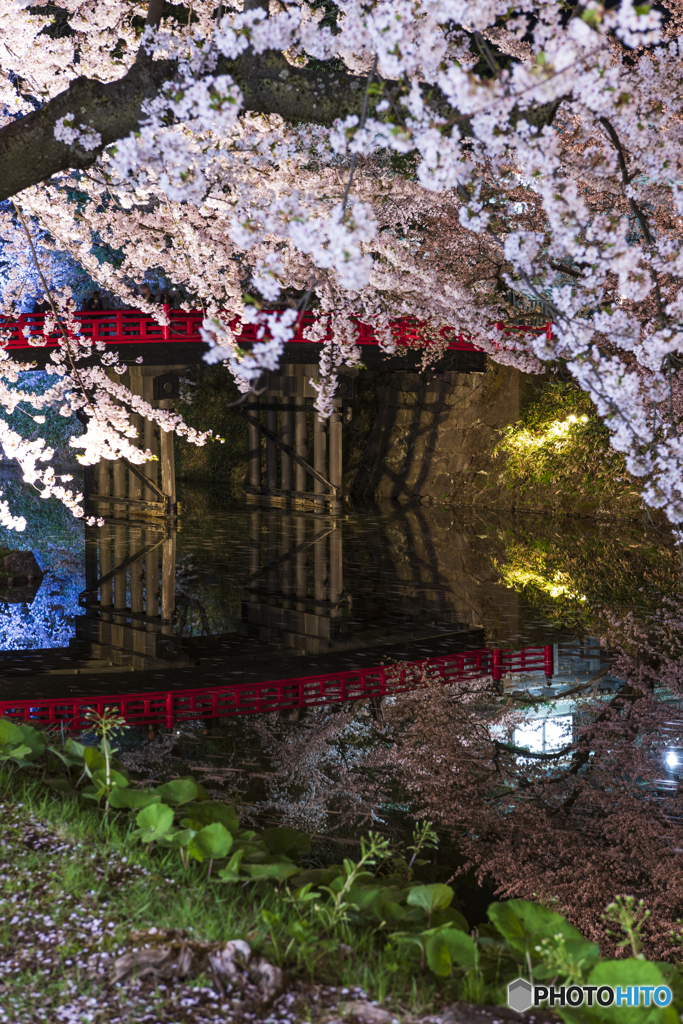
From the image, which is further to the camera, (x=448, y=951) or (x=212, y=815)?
(x=212, y=815)

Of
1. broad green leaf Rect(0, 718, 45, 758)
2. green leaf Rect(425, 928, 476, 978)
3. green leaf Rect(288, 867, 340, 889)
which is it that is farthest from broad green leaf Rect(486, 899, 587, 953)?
broad green leaf Rect(0, 718, 45, 758)

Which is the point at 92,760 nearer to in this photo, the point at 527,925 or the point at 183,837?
the point at 183,837

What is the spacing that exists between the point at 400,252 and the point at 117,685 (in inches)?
198

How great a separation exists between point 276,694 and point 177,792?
421 centimetres

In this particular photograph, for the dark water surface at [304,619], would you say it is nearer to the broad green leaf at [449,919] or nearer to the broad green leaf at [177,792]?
the broad green leaf at [177,792]

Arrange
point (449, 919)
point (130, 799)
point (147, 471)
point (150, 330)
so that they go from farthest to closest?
point (147, 471) < point (150, 330) < point (130, 799) < point (449, 919)

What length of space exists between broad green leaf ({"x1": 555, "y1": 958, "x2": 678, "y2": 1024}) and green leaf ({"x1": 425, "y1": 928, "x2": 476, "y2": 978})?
396mm

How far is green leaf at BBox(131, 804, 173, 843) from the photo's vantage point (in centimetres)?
381

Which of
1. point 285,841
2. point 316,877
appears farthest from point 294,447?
point 316,877

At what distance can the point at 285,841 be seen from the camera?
4559mm

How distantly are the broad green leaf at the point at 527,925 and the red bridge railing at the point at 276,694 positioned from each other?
12.4 feet

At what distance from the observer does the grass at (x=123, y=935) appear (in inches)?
112

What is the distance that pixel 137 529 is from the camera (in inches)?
816

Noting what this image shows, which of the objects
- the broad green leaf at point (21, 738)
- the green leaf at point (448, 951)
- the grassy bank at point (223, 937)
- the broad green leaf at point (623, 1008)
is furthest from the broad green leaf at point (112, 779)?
the broad green leaf at point (623, 1008)
